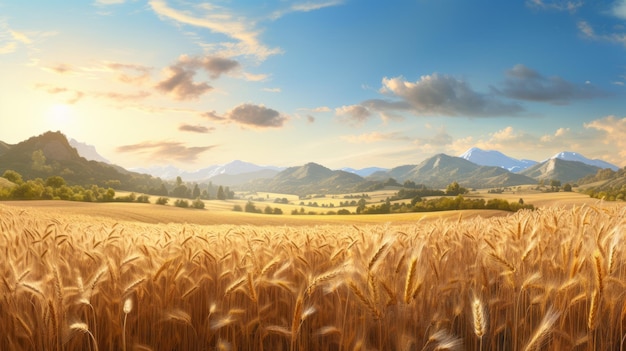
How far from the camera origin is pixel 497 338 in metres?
3.27

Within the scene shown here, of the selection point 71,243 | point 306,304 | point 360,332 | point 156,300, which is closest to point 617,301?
point 360,332

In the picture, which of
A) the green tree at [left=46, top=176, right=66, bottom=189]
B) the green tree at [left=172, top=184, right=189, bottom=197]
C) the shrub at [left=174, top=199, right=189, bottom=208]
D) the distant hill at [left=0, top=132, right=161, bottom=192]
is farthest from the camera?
the distant hill at [left=0, top=132, right=161, bottom=192]

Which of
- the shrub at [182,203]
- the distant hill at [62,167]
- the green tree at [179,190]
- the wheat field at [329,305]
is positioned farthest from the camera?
the distant hill at [62,167]

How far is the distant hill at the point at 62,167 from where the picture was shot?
5807 inches

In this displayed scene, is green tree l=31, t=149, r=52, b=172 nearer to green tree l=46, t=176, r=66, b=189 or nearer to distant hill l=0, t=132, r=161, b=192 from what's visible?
distant hill l=0, t=132, r=161, b=192

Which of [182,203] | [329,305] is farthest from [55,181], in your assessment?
[329,305]

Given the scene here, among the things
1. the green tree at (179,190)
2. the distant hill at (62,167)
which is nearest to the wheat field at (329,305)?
the green tree at (179,190)

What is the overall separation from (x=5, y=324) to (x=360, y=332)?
8.31ft

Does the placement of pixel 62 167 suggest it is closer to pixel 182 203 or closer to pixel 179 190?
pixel 179 190

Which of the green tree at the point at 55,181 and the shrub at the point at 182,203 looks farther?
the green tree at the point at 55,181

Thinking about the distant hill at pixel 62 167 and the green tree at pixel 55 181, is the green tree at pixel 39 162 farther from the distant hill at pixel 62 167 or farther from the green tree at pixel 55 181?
the green tree at pixel 55 181

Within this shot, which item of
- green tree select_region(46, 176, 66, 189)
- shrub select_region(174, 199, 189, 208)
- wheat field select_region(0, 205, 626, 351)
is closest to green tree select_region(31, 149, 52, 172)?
green tree select_region(46, 176, 66, 189)

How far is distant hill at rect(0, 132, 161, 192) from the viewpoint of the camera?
147500 millimetres

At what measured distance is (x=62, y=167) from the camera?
162m
